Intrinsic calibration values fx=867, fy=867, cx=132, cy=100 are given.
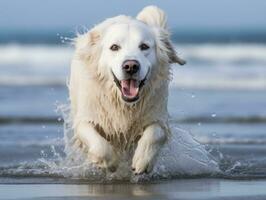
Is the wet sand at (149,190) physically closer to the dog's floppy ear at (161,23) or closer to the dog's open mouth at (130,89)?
the dog's open mouth at (130,89)

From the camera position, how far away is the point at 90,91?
277 inches

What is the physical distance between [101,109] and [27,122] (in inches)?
218

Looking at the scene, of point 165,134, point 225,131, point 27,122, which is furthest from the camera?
point 27,122

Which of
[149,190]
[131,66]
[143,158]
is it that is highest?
[131,66]

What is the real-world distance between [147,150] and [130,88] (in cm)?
50

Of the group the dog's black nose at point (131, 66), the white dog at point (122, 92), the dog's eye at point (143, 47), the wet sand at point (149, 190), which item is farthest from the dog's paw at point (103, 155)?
the dog's eye at point (143, 47)

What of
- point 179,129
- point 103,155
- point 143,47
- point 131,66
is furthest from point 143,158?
point 179,129

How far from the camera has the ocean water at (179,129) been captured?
291 inches

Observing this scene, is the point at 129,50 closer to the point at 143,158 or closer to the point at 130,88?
the point at 130,88

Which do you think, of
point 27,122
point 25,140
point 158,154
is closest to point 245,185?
point 158,154

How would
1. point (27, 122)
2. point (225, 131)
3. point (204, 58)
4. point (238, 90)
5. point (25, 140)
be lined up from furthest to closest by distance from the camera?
point (204, 58) → point (238, 90) → point (27, 122) → point (225, 131) → point (25, 140)

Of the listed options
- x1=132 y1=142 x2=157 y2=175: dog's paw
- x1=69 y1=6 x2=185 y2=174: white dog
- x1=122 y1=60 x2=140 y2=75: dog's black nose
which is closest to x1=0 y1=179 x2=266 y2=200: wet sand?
x1=132 y1=142 x2=157 y2=175: dog's paw

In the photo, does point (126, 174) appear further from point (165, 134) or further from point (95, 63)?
point (95, 63)

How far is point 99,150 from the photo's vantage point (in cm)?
670
